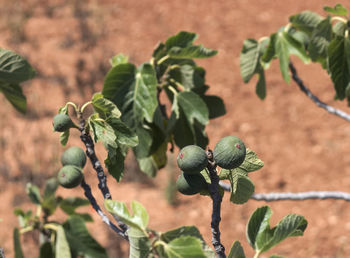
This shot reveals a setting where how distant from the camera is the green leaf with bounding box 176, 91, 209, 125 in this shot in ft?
6.66

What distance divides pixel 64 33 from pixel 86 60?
0.81 meters

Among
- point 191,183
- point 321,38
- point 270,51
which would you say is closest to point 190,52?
point 270,51

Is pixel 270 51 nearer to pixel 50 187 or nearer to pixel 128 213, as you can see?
pixel 50 187

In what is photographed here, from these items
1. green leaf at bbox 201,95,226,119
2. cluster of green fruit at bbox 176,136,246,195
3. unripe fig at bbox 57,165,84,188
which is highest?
green leaf at bbox 201,95,226,119

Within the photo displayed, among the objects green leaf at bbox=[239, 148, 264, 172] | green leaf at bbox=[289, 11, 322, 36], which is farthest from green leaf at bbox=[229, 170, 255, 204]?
green leaf at bbox=[289, 11, 322, 36]

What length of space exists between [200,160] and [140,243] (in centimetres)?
24

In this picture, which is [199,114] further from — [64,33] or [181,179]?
[64,33]

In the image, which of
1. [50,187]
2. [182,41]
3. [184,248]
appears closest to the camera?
[184,248]

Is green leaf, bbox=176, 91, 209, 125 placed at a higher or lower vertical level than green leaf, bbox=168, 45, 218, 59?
lower

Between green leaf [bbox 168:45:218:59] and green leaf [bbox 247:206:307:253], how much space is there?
1.00 metres

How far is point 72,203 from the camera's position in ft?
7.16

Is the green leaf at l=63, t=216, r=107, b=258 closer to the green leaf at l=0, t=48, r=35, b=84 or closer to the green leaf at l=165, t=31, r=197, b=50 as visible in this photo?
the green leaf at l=0, t=48, r=35, b=84

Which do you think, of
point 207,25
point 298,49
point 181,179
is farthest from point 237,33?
point 181,179

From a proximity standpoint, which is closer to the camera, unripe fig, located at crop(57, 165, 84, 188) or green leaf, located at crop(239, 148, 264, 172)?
green leaf, located at crop(239, 148, 264, 172)
